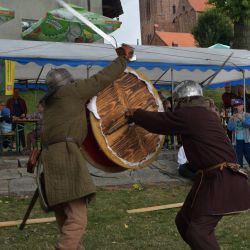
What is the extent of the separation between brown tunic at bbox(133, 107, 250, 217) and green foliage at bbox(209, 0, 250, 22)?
37.5 feet

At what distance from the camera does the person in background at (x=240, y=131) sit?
31.0ft

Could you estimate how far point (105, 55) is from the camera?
999cm

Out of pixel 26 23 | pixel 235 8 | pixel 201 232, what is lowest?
pixel 201 232

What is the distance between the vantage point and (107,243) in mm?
5344

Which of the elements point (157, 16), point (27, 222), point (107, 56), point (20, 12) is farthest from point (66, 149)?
point (157, 16)

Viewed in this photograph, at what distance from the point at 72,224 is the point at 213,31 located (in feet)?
139

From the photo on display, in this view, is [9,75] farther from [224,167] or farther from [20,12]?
[20,12]

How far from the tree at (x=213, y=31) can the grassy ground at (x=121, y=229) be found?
123 feet

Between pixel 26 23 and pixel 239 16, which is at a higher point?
pixel 26 23

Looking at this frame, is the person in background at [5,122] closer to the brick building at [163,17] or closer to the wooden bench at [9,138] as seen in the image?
the wooden bench at [9,138]

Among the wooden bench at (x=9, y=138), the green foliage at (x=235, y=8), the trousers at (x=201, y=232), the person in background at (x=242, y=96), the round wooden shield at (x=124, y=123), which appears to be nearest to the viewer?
the trousers at (x=201, y=232)

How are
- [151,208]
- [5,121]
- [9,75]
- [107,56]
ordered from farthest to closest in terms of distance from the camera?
[5,121] < [9,75] < [107,56] < [151,208]

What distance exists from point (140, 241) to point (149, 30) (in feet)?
256

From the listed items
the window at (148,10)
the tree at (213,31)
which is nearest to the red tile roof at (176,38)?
the window at (148,10)
